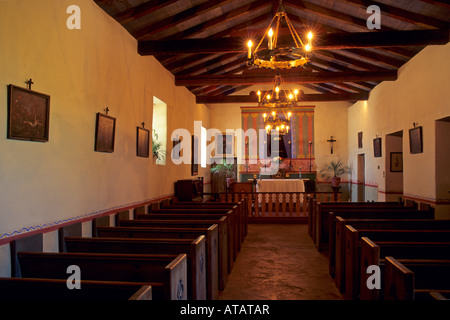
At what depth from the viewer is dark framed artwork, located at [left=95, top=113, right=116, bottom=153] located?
4.43 meters

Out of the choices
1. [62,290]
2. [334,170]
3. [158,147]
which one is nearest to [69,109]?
[62,290]

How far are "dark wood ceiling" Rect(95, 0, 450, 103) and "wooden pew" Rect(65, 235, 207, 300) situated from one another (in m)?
2.79

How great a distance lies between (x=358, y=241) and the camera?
3.17 m

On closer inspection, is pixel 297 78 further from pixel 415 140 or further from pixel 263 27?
pixel 415 140

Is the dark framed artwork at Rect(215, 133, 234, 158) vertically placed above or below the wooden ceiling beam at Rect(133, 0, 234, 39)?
below

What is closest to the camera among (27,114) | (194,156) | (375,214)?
(27,114)

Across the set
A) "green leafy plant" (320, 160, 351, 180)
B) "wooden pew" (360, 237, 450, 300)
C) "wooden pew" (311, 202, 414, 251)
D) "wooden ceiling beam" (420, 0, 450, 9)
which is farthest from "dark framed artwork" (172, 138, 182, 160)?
"green leafy plant" (320, 160, 351, 180)

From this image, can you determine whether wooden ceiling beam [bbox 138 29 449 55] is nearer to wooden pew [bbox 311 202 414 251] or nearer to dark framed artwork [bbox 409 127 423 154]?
dark framed artwork [bbox 409 127 423 154]

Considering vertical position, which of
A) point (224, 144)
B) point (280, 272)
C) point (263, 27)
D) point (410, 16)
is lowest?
point (280, 272)

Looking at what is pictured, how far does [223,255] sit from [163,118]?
4.37 metres

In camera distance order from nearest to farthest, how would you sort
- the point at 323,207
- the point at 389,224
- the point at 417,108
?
the point at 389,224, the point at 323,207, the point at 417,108

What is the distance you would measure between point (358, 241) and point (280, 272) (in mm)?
1559

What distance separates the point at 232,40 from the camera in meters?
5.79

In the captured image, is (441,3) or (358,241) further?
(441,3)
